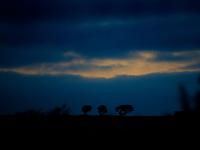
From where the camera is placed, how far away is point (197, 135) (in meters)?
19.9

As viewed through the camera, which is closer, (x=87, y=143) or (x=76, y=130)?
(x=87, y=143)

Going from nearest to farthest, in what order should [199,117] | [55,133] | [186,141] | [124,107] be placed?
[186,141], [55,133], [199,117], [124,107]

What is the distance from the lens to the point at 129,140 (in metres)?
20.1

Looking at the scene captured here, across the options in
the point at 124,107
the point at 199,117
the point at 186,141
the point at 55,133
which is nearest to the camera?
the point at 186,141

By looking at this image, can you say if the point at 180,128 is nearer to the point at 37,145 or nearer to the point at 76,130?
the point at 76,130

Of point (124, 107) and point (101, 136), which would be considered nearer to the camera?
point (101, 136)

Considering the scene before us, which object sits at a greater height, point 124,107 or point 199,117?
point 124,107

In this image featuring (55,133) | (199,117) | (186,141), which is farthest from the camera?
(199,117)

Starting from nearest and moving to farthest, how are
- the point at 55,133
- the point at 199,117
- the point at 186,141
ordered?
the point at 186,141
the point at 55,133
the point at 199,117

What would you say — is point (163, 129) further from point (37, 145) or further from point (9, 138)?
point (9, 138)

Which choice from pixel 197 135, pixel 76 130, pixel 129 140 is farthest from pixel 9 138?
pixel 197 135

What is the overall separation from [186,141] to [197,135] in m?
0.72

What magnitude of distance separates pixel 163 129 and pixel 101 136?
122 inches

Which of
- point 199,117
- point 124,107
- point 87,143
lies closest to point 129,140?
point 87,143
